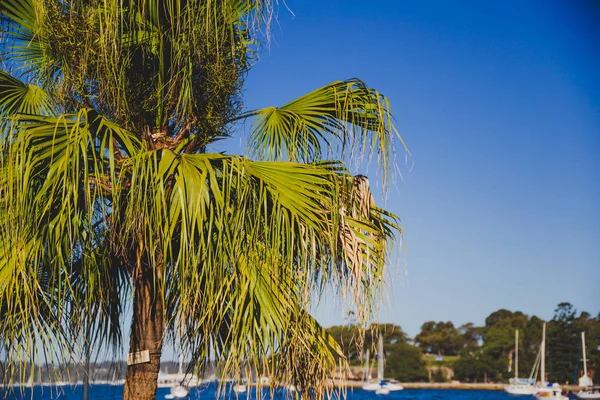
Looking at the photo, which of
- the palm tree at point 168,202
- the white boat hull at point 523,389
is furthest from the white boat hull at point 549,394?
the palm tree at point 168,202

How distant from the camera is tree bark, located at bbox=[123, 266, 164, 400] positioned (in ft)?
14.4

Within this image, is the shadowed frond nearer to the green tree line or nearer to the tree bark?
the tree bark

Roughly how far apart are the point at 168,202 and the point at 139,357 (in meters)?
1.02

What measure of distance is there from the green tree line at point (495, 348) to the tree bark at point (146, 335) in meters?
72.4

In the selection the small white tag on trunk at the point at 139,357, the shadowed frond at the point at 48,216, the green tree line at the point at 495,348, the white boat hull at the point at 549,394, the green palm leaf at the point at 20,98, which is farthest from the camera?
the green tree line at the point at 495,348

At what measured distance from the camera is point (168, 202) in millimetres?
4250

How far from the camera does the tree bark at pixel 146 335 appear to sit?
4402 mm

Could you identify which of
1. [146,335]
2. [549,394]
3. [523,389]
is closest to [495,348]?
[523,389]

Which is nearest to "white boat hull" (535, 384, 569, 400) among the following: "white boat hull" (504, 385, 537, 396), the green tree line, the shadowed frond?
"white boat hull" (504, 385, 537, 396)

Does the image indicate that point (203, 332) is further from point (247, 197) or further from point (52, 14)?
point (52, 14)

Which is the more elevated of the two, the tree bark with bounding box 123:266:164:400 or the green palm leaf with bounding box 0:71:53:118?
the green palm leaf with bounding box 0:71:53:118

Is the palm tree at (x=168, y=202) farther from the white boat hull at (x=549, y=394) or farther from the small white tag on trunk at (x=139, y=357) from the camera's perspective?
the white boat hull at (x=549, y=394)

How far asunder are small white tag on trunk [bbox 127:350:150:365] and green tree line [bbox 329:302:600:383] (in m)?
72.4

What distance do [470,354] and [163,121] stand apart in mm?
97506
